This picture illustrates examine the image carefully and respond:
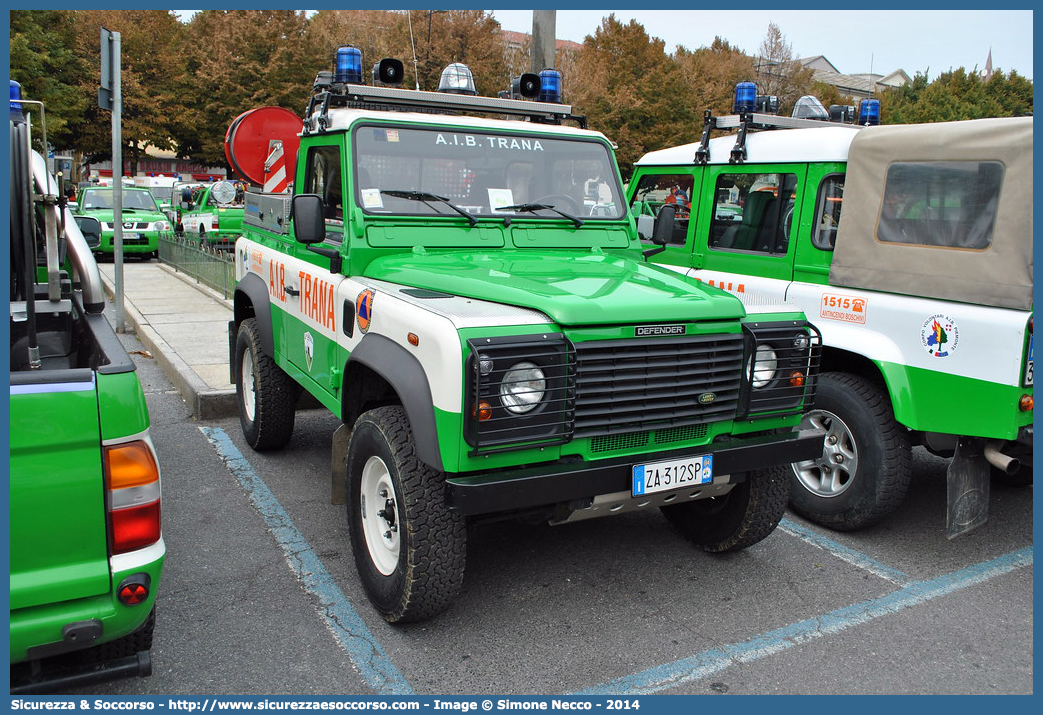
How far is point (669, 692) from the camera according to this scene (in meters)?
3.25

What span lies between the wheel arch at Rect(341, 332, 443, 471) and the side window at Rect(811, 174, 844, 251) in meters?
2.93

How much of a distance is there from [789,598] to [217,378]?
5377 mm

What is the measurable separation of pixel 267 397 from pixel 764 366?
3450mm

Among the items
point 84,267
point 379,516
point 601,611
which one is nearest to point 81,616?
point 379,516

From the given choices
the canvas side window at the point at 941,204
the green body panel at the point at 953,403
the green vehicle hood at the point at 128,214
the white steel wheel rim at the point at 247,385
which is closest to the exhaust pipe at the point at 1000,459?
the green body panel at the point at 953,403

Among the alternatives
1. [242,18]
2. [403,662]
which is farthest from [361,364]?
[242,18]

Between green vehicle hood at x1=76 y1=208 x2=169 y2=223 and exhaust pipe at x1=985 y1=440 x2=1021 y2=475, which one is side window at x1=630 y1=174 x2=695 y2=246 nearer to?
exhaust pipe at x1=985 y1=440 x2=1021 y2=475

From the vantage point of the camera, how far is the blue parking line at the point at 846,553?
14.1ft

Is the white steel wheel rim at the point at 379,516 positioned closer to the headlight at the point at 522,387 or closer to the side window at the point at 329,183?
the headlight at the point at 522,387

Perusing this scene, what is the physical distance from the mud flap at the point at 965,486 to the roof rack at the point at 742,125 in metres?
2.44

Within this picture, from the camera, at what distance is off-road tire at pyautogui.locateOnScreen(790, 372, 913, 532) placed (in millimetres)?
4555

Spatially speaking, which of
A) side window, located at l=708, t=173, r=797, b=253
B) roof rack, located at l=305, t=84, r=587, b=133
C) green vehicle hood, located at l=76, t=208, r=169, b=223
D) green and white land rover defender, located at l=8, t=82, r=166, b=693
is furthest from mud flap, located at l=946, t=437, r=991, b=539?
green vehicle hood, located at l=76, t=208, r=169, b=223

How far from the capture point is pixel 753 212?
566cm
